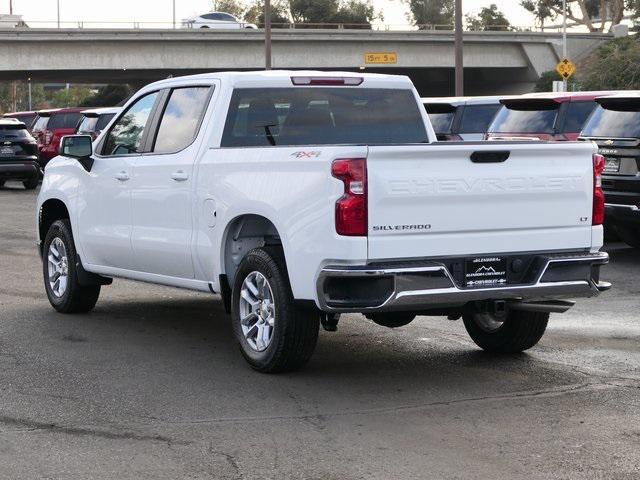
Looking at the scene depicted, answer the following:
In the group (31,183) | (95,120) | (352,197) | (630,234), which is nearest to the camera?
(352,197)

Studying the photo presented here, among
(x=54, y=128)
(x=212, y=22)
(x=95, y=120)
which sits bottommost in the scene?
(x=54, y=128)

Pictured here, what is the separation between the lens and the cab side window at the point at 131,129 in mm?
9633

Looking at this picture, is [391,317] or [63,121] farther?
[63,121]

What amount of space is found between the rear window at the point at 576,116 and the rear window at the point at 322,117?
25.6ft

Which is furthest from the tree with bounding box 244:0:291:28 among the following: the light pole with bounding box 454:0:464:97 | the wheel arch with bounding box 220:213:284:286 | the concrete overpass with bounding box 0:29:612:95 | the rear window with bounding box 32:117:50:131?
the wheel arch with bounding box 220:213:284:286

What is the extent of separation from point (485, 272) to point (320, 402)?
126cm

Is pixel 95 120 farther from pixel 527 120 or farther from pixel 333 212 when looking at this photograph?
pixel 333 212

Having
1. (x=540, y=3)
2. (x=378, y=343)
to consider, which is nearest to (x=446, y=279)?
(x=378, y=343)

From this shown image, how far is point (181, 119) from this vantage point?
30.0ft

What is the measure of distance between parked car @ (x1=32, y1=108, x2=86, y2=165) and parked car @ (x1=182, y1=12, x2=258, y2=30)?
122 ft

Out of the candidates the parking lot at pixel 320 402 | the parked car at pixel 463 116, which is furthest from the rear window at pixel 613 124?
the parked car at pixel 463 116

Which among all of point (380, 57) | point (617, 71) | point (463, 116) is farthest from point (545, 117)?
point (380, 57)

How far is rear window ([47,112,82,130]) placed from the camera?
3447 cm

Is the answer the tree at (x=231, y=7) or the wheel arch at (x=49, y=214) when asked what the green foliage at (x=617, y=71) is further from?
the tree at (x=231, y=7)
